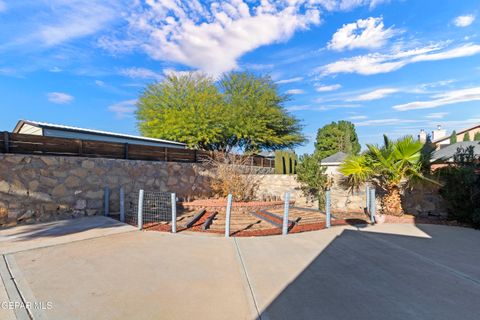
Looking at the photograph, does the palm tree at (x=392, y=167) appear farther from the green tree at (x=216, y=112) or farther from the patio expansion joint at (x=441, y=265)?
the green tree at (x=216, y=112)

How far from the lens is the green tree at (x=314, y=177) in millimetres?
9297

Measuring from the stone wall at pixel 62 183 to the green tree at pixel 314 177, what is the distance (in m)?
5.50

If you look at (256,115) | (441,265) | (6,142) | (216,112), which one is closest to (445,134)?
(256,115)

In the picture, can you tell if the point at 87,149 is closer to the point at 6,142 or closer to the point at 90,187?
the point at 90,187

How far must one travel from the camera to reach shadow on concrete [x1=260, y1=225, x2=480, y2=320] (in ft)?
8.30

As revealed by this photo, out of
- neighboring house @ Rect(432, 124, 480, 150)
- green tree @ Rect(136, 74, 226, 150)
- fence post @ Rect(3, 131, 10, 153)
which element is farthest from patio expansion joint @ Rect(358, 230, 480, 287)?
neighboring house @ Rect(432, 124, 480, 150)

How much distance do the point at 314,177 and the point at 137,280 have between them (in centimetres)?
744

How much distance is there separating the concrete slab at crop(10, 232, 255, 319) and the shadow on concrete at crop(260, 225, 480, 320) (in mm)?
667

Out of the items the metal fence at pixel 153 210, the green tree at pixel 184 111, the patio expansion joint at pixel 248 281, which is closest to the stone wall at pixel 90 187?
the metal fence at pixel 153 210

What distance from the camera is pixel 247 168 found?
1090 centimetres

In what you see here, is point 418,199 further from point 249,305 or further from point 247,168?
point 249,305

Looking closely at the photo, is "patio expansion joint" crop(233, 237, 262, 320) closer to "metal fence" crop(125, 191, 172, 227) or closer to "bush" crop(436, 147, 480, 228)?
"metal fence" crop(125, 191, 172, 227)

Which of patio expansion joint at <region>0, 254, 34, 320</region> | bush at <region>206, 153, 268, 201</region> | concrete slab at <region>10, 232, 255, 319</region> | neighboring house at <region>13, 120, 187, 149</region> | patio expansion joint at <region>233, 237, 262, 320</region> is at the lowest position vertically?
patio expansion joint at <region>233, 237, 262, 320</region>

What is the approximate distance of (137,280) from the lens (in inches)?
124
